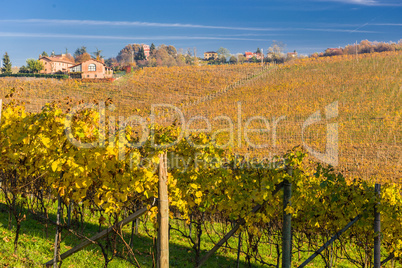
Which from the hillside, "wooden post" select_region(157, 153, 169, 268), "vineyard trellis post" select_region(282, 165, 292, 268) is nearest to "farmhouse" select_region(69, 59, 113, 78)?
the hillside

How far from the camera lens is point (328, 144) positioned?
27766mm

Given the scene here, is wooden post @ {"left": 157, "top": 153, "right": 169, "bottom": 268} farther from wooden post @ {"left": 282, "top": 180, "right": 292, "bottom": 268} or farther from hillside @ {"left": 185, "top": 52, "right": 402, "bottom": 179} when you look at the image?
hillside @ {"left": 185, "top": 52, "right": 402, "bottom": 179}

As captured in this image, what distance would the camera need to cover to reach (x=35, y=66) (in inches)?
3265

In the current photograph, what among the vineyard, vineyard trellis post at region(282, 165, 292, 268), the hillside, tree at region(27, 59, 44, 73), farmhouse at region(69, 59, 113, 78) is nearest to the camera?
the vineyard

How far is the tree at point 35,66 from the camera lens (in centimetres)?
8181

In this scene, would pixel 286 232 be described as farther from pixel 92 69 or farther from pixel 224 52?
pixel 224 52

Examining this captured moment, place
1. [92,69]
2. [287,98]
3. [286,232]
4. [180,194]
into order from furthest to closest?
[92,69] → [287,98] → [180,194] → [286,232]

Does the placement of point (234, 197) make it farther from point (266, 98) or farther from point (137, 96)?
point (137, 96)

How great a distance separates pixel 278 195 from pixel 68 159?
9.10ft

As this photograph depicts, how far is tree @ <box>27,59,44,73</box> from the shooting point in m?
81.8

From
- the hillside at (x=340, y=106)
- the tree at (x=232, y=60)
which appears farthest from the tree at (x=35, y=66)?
the tree at (x=232, y=60)

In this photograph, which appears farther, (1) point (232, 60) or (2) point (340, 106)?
(1) point (232, 60)

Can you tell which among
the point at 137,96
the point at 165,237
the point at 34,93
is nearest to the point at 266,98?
the point at 137,96

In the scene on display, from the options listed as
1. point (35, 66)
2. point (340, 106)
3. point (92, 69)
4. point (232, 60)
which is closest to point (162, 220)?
point (340, 106)
